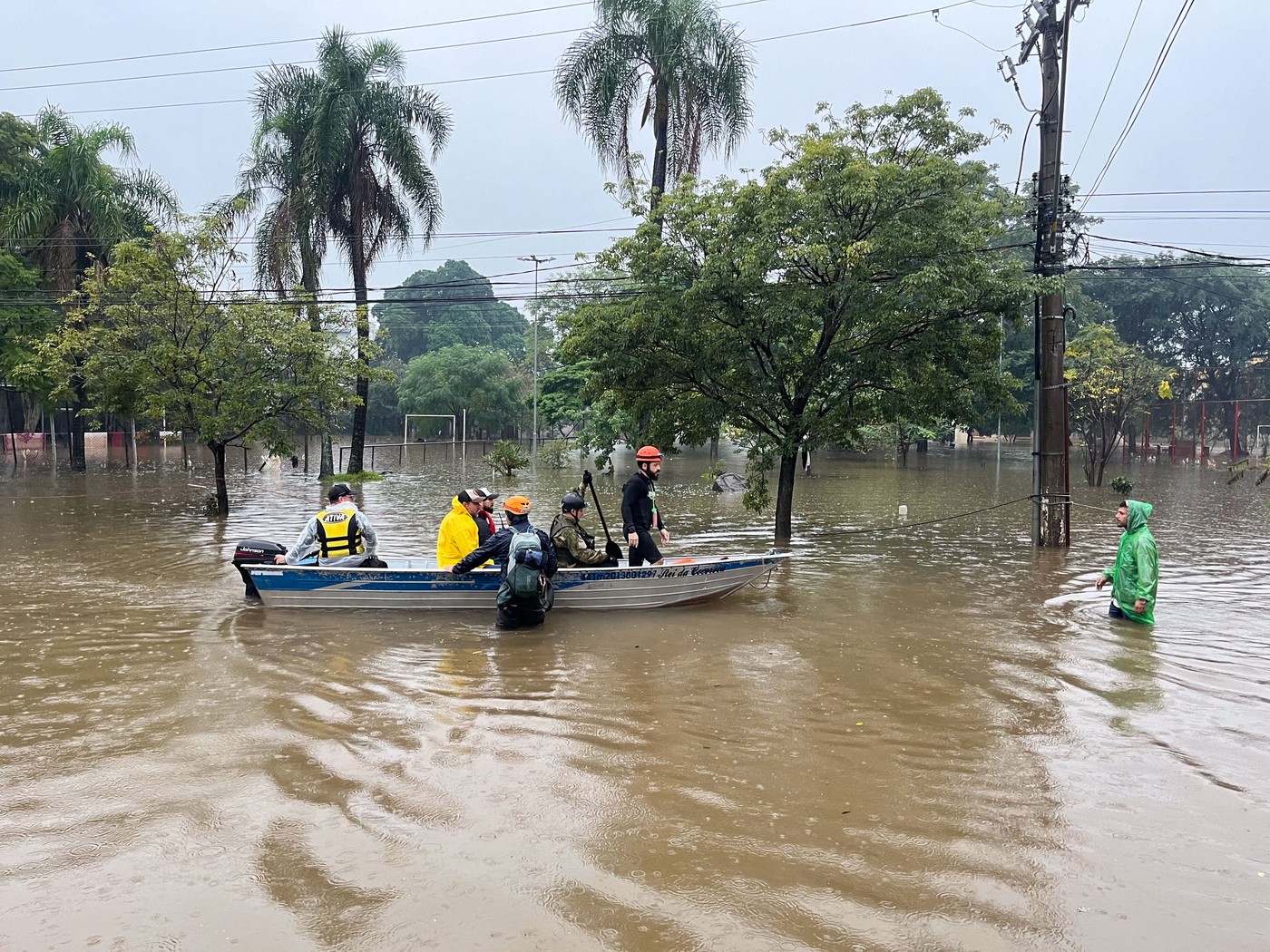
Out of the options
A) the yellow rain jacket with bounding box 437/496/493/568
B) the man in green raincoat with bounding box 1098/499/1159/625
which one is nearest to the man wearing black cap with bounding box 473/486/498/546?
the yellow rain jacket with bounding box 437/496/493/568

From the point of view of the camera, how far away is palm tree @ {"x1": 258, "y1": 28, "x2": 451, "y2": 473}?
1059 inches

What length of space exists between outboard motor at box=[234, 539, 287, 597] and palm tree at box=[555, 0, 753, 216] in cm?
1782

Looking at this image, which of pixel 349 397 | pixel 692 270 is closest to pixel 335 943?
pixel 692 270

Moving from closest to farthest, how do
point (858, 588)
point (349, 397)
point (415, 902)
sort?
point (415, 902), point (858, 588), point (349, 397)

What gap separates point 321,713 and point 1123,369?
2681 cm

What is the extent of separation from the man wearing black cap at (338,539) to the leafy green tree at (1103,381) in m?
21.7

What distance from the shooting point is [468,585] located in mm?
9859

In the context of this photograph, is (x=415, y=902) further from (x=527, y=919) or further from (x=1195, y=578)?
(x=1195, y=578)

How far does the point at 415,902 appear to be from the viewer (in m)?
4.12

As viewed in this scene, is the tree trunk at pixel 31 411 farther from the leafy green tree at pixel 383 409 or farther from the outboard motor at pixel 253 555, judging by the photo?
the outboard motor at pixel 253 555

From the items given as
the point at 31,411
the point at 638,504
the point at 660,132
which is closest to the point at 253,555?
the point at 638,504

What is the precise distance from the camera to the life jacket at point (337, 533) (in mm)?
10328

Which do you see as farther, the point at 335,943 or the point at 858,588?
the point at 858,588

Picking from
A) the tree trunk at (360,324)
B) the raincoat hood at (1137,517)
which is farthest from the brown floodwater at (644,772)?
the tree trunk at (360,324)
